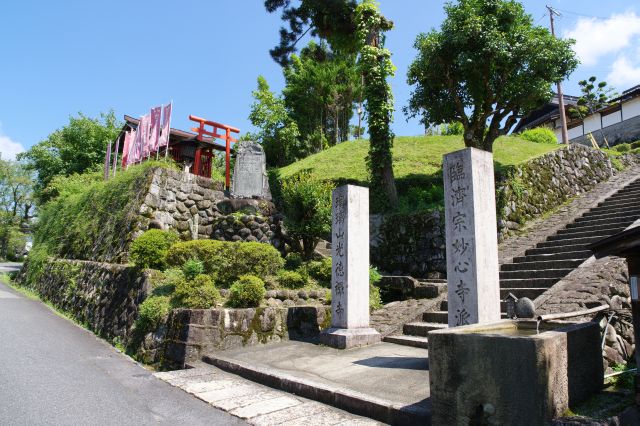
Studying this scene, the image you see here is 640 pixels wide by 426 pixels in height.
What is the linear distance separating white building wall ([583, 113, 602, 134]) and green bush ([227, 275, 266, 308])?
1229 inches

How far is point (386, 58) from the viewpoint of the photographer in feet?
50.2

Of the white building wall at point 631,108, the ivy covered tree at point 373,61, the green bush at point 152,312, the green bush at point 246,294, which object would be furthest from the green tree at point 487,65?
the white building wall at point 631,108

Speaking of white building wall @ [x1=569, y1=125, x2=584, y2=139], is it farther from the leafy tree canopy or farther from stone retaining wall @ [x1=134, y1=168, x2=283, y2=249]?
stone retaining wall @ [x1=134, y1=168, x2=283, y2=249]

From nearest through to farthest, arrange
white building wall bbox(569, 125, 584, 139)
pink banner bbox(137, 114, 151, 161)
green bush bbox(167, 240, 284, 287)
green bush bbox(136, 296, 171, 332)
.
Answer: green bush bbox(136, 296, 171, 332) → green bush bbox(167, 240, 284, 287) → pink banner bbox(137, 114, 151, 161) → white building wall bbox(569, 125, 584, 139)

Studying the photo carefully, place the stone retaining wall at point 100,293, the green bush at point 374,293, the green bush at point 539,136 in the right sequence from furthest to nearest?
the green bush at point 539,136
the green bush at point 374,293
the stone retaining wall at point 100,293

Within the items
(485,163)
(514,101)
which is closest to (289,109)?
(514,101)

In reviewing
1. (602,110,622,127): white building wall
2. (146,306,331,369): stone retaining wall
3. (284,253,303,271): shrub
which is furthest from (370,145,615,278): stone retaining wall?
(602,110,622,127): white building wall

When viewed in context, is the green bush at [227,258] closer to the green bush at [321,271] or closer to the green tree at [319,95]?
the green bush at [321,271]

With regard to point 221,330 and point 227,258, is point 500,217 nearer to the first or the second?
point 227,258

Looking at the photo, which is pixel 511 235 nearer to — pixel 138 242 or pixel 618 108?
pixel 138 242

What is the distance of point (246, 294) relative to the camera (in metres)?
8.41

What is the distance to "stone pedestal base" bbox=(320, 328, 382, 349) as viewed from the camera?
24.7 feet

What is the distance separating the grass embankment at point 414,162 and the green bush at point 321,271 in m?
4.76

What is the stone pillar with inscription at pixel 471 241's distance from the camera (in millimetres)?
5680
